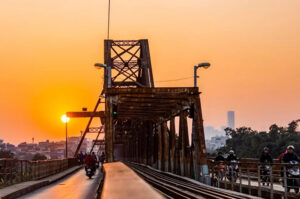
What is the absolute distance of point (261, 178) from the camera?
85.1 feet

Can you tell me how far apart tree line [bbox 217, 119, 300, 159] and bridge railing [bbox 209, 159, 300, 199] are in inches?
2867

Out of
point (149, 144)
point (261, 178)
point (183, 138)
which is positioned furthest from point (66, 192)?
point (149, 144)

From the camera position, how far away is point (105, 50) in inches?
3250

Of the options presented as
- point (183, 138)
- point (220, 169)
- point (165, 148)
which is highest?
point (183, 138)

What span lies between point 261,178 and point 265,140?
92.4 metres

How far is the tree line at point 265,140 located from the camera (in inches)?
4058

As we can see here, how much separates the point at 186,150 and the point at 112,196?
2396 cm

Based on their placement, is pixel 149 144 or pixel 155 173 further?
pixel 149 144

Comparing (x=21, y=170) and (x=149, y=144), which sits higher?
(x=149, y=144)

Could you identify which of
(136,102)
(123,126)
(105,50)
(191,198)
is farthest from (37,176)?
(123,126)

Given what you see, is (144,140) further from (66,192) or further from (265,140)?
(265,140)

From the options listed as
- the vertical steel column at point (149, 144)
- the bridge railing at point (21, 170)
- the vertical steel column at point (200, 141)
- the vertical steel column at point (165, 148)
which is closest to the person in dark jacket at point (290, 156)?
the vertical steel column at point (200, 141)

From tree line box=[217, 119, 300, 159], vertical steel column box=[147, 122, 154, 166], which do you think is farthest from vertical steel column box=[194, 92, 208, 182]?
tree line box=[217, 119, 300, 159]

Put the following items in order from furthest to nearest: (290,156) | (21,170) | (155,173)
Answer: (155,173) → (21,170) → (290,156)
